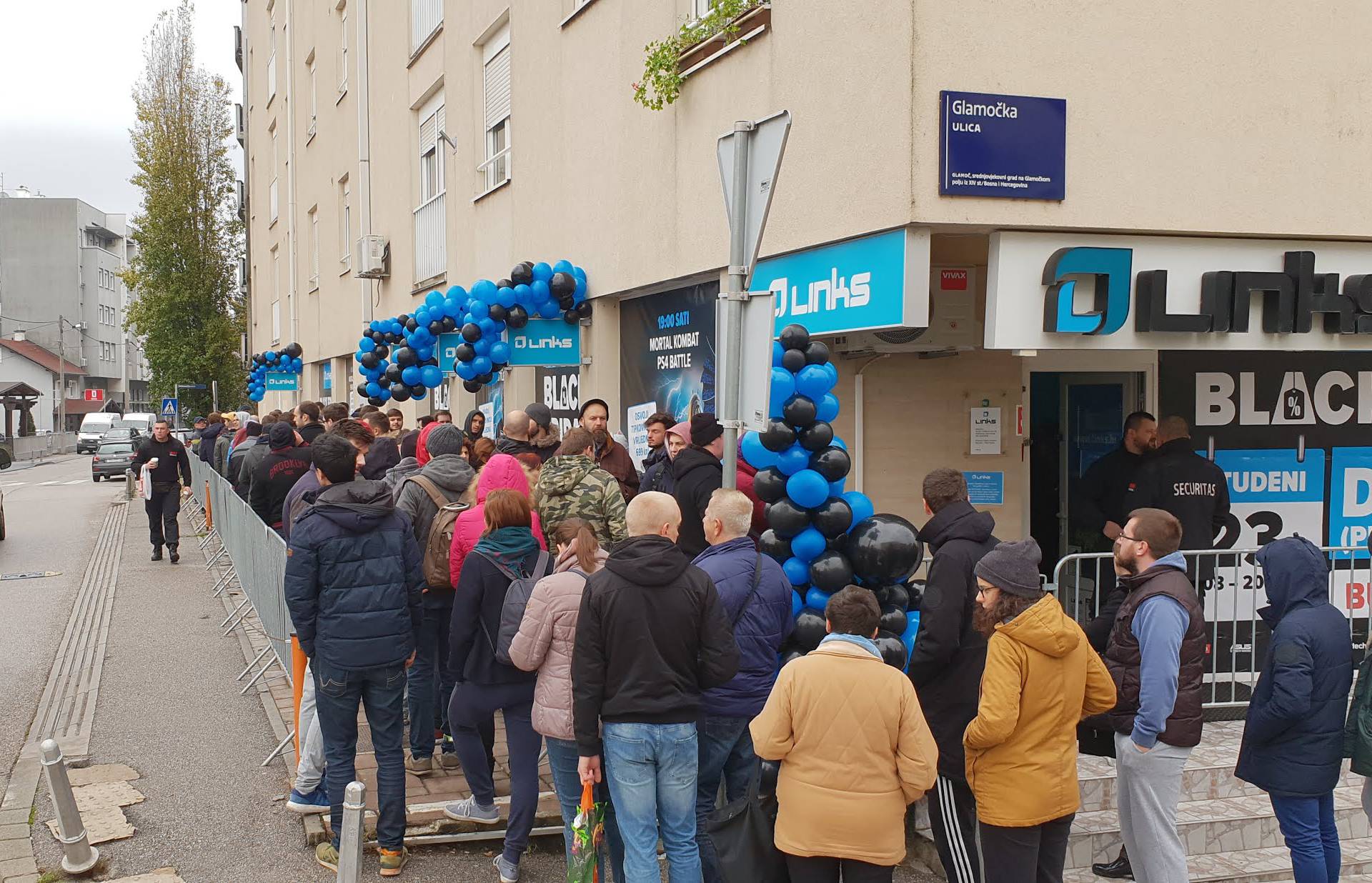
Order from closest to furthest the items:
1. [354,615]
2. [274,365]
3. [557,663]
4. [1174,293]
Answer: [557,663] → [354,615] → [1174,293] → [274,365]

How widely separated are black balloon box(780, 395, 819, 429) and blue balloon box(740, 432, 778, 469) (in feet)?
0.61

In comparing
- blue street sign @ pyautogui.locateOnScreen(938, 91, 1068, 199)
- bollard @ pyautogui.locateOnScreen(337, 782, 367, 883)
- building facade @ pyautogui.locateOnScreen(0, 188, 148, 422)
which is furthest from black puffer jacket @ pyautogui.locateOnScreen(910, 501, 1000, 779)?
building facade @ pyautogui.locateOnScreen(0, 188, 148, 422)

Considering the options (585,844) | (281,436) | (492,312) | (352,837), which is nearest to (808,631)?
(585,844)

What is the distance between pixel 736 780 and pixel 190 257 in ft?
168

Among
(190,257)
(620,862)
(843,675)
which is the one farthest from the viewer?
(190,257)

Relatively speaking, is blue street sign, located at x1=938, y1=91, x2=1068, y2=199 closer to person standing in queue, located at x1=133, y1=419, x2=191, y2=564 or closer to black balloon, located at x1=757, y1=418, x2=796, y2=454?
black balloon, located at x1=757, y1=418, x2=796, y2=454

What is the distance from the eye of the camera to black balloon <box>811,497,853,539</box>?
5816 millimetres

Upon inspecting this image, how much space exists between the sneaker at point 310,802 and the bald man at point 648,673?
7.49 ft

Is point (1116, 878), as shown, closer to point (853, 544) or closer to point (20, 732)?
point (853, 544)

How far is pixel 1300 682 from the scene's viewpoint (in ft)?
15.3

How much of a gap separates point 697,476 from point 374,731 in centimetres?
231

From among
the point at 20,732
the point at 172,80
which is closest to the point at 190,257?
the point at 172,80

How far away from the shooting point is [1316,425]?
8367 millimetres

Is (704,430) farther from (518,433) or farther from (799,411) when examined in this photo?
(518,433)
